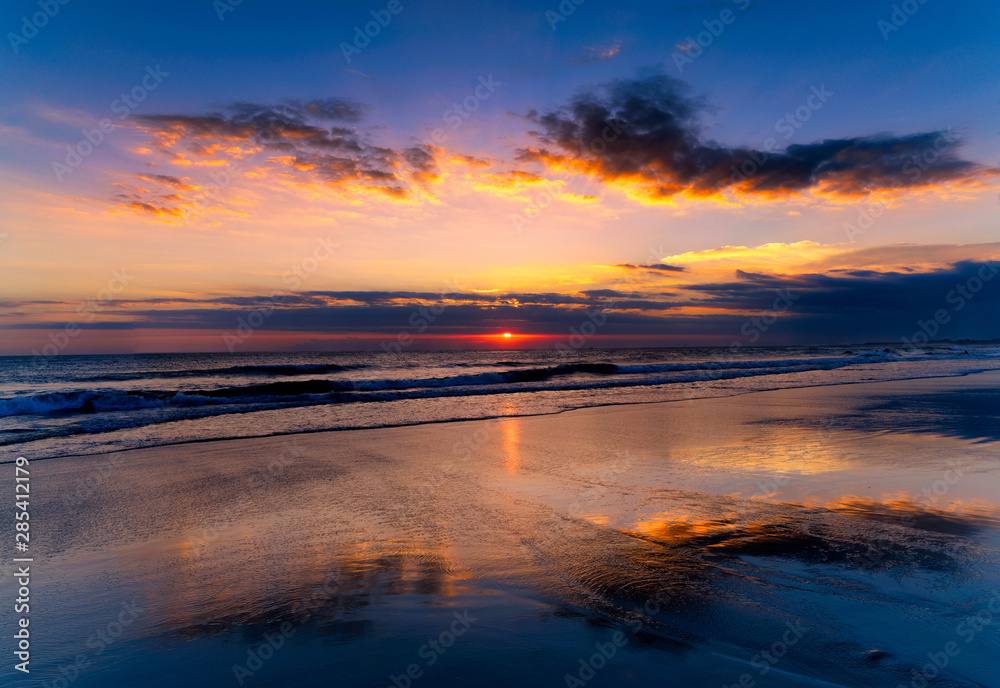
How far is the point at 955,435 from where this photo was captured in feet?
35.5

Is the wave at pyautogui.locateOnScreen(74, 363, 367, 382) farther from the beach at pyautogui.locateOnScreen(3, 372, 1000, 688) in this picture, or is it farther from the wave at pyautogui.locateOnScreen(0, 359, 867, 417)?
the beach at pyautogui.locateOnScreen(3, 372, 1000, 688)

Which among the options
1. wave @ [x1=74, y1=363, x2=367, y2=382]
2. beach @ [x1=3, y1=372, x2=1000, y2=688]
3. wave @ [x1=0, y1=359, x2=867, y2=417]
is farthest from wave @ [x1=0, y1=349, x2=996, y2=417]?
beach @ [x1=3, y1=372, x2=1000, y2=688]

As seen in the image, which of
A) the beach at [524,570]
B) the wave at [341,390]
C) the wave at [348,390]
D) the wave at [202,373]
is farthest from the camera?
the wave at [202,373]

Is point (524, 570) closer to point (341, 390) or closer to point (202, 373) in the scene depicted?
point (341, 390)

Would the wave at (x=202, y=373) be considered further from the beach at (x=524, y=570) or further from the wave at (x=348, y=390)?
the beach at (x=524, y=570)

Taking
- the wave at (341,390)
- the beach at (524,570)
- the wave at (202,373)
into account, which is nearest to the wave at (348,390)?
the wave at (341,390)

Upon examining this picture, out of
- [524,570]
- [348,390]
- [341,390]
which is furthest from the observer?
[341,390]

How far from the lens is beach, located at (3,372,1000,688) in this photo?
324 cm

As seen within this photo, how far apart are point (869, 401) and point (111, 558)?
67.1 feet

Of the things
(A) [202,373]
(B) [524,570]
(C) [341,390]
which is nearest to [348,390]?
(C) [341,390]

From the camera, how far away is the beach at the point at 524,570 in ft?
10.6

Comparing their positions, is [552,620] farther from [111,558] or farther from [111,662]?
[111,558]

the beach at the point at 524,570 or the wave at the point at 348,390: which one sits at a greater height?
the beach at the point at 524,570

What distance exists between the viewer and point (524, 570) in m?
4.57
